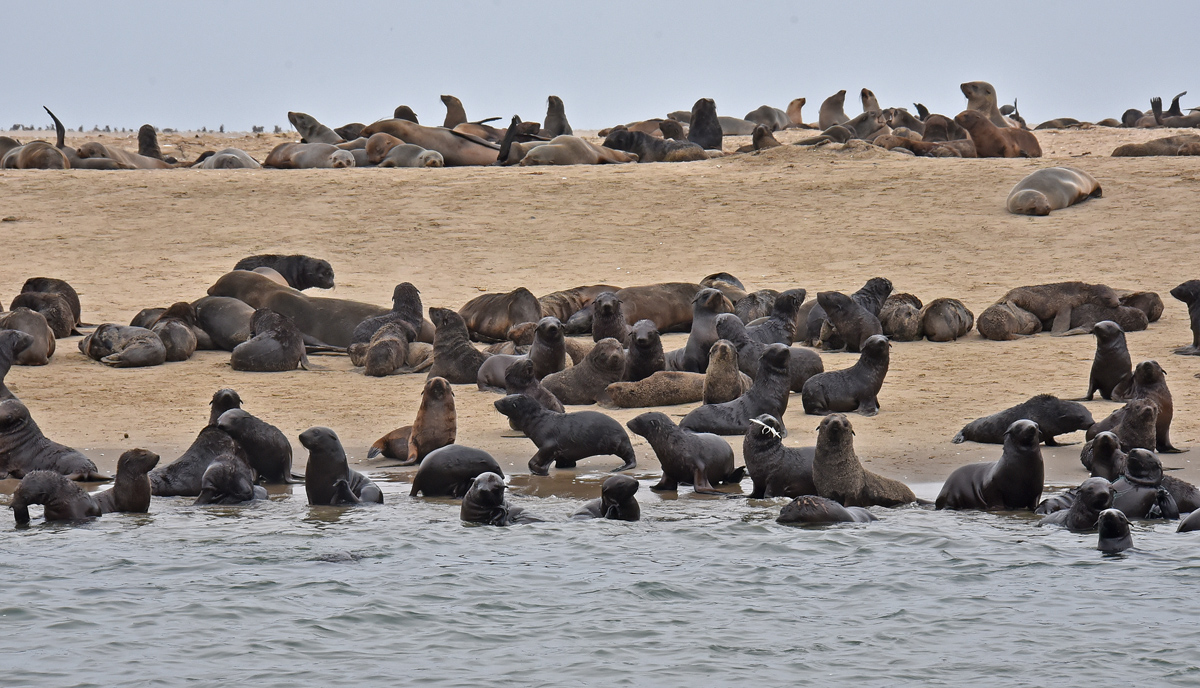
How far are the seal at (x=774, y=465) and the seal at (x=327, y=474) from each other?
6.96 feet

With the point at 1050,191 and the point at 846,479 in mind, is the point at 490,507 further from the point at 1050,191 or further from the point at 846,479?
the point at 1050,191

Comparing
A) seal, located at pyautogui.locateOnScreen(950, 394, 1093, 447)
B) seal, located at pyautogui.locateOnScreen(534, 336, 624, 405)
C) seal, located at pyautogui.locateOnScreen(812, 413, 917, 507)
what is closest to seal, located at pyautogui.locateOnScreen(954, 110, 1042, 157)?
seal, located at pyautogui.locateOnScreen(534, 336, 624, 405)

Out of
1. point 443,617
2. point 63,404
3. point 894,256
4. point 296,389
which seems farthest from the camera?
point 894,256

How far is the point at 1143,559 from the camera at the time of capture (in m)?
6.47

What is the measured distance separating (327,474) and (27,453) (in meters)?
1.86

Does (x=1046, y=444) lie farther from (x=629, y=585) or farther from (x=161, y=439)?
(x=161, y=439)

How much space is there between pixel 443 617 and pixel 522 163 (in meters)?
17.0

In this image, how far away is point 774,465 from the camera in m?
7.62

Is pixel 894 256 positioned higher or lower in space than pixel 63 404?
higher

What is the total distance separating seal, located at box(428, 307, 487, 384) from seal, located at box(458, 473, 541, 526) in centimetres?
356

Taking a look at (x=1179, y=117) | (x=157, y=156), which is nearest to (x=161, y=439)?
(x=157, y=156)

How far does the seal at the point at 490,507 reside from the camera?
7.02 meters

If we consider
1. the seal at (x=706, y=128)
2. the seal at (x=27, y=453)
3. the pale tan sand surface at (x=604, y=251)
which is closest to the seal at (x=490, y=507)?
the pale tan sand surface at (x=604, y=251)

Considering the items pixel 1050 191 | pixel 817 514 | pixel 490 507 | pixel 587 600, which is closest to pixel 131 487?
pixel 490 507
